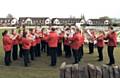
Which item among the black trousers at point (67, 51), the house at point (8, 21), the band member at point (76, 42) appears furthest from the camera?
the house at point (8, 21)

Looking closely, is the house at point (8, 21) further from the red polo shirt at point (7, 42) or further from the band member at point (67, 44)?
the red polo shirt at point (7, 42)

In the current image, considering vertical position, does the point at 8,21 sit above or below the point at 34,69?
above

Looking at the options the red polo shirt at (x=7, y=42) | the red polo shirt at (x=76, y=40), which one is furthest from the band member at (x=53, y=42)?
the red polo shirt at (x=7, y=42)

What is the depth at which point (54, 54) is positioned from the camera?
18.8 m

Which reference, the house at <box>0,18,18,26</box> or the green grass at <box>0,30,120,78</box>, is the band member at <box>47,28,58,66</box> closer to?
the green grass at <box>0,30,120,78</box>

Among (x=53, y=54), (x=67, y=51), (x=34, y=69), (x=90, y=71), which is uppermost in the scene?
(x=90, y=71)

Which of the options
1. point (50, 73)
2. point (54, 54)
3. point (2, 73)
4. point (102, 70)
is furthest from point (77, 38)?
point (102, 70)

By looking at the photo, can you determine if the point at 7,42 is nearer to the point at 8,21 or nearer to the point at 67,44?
the point at 67,44

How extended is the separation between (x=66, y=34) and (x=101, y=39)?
86.1 inches

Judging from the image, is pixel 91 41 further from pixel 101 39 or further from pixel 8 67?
pixel 8 67

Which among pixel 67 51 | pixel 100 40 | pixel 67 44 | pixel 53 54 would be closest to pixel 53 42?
pixel 53 54

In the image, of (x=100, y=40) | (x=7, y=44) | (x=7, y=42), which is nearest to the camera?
(x=7, y=42)

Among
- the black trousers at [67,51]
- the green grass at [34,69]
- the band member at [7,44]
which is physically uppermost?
the band member at [7,44]

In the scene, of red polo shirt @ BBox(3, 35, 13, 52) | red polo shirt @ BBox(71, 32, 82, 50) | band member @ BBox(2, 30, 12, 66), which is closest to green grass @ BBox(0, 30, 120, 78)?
band member @ BBox(2, 30, 12, 66)
